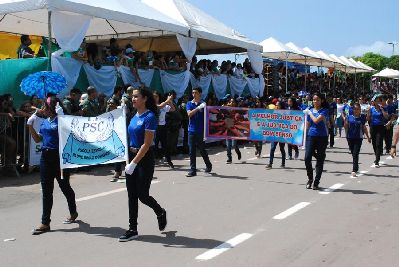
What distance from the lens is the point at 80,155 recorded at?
7.16m

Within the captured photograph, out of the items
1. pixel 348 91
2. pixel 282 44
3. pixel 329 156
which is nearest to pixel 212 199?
pixel 329 156

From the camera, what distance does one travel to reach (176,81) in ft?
60.5

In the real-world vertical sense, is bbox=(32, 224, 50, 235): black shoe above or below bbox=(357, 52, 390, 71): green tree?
below

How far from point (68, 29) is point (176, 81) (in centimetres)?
557

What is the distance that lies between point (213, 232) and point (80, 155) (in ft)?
6.79

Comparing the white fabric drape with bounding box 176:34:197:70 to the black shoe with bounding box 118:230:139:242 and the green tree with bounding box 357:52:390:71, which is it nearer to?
the black shoe with bounding box 118:230:139:242

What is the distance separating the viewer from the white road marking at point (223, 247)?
5741 mm

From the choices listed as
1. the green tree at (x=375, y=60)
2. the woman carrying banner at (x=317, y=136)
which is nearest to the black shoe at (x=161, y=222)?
the woman carrying banner at (x=317, y=136)

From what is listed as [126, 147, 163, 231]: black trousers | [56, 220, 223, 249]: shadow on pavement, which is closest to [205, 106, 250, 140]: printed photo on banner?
[56, 220, 223, 249]: shadow on pavement

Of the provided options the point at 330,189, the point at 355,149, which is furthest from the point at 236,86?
the point at 330,189

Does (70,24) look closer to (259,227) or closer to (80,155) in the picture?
(80,155)

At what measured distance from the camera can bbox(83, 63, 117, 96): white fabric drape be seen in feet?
48.1

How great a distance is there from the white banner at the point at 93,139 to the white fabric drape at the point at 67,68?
6.36 meters

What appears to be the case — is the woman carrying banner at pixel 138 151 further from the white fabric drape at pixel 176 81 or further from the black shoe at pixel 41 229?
the white fabric drape at pixel 176 81
